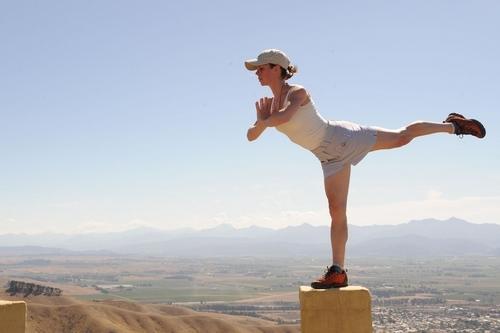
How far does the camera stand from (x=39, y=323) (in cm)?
6059

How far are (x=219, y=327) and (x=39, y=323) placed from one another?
21890 millimetres

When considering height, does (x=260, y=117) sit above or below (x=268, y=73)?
below

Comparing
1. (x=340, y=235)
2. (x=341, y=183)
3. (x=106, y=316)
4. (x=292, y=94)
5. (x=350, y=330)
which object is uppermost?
(x=292, y=94)

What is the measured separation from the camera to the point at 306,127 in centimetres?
523

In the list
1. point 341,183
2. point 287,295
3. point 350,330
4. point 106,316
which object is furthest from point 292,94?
point 287,295

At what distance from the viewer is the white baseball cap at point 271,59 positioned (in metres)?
5.33

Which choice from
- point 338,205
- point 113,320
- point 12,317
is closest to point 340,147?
point 338,205

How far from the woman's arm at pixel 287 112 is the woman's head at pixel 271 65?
0.37 meters

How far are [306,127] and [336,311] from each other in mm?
1697

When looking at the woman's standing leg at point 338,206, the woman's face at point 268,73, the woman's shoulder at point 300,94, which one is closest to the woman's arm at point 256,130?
the woman's shoulder at point 300,94

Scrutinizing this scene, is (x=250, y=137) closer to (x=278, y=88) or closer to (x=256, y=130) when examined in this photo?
(x=256, y=130)

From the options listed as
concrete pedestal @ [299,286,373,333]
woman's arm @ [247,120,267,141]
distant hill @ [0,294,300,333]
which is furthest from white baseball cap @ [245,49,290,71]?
distant hill @ [0,294,300,333]

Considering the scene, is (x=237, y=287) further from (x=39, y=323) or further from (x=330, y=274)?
(x=330, y=274)

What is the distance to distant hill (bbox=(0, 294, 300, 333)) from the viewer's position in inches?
2435
